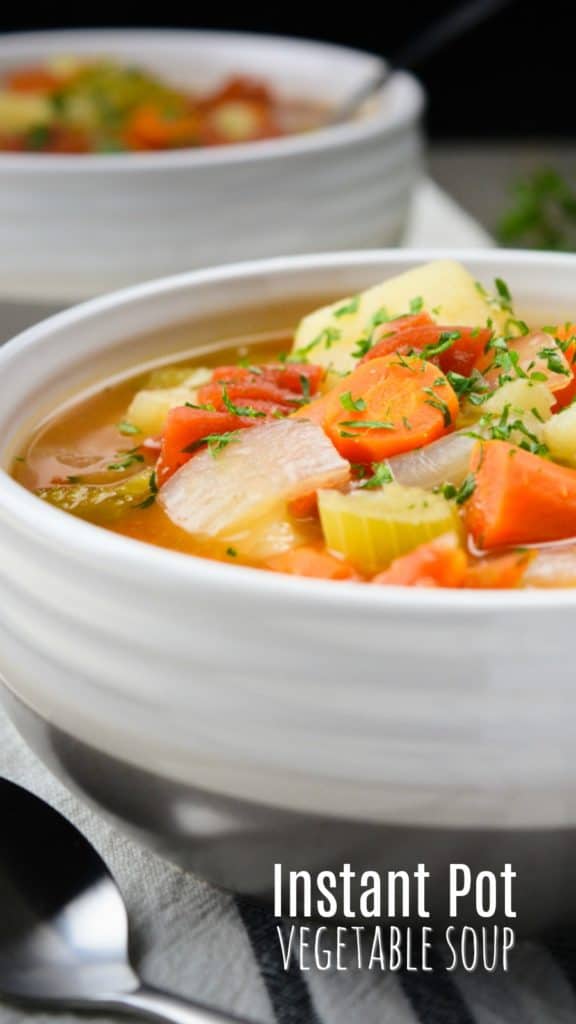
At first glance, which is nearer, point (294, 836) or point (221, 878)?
point (294, 836)

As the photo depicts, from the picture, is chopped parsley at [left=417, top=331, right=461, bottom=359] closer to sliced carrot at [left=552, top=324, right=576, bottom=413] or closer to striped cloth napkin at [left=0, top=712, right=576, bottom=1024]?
sliced carrot at [left=552, top=324, right=576, bottom=413]

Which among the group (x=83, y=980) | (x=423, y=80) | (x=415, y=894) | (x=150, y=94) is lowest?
(x=423, y=80)

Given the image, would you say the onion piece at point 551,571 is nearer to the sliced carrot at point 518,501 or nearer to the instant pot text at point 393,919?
the sliced carrot at point 518,501

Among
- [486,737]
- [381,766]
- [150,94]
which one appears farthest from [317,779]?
[150,94]

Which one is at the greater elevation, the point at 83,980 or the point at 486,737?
the point at 486,737

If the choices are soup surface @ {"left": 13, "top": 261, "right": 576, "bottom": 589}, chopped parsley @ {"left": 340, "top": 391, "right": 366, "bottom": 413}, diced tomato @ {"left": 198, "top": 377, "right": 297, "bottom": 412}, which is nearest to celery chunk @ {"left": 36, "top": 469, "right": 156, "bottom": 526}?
soup surface @ {"left": 13, "top": 261, "right": 576, "bottom": 589}

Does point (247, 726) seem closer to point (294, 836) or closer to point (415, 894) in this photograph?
point (294, 836)

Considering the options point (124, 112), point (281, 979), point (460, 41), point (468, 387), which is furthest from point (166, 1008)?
point (460, 41)
